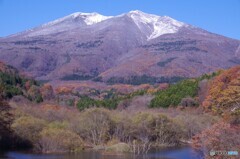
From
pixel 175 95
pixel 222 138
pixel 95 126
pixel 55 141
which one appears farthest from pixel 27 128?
pixel 175 95

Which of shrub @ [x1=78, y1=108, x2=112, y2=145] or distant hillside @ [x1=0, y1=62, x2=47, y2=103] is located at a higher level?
distant hillside @ [x1=0, y1=62, x2=47, y2=103]

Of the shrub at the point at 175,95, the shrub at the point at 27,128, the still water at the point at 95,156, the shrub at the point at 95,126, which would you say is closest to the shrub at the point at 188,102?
the shrub at the point at 175,95

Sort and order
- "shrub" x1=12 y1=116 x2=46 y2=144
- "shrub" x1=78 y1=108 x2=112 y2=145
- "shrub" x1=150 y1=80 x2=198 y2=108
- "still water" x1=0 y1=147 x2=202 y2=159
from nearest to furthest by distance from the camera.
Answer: "still water" x1=0 y1=147 x2=202 y2=159 → "shrub" x1=12 y1=116 x2=46 y2=144 → "shrub" x1=78 y1=108 x2=112 y2=145 → "shrub" x1=150 y1=80 x2=198 y2=108

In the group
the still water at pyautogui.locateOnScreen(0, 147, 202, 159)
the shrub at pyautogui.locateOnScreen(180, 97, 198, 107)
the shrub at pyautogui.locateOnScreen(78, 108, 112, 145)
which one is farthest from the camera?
the shrub at pyautogui.locateOnScreen(180, 97, 198, 107)

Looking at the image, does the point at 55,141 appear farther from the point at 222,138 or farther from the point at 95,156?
the point at 222,138

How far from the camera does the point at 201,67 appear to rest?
177750 mm

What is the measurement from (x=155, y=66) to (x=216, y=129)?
499ft

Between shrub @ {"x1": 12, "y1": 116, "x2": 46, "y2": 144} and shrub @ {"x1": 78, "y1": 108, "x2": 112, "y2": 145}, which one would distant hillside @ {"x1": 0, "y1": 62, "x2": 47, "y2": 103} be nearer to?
shrub @ {"x1": 78, "y1": 108, "x2": 112, "y2": 145}

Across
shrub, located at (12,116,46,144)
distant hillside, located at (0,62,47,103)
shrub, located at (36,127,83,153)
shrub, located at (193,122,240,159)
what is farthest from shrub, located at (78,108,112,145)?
shrub, located at (193,122,240,159)

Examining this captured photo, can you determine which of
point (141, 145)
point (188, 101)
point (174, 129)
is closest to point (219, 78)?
point (188, 101)

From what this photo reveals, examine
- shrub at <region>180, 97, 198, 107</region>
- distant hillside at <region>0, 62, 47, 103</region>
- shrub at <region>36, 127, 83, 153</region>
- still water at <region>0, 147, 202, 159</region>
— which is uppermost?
distant hillside at <region>0, 62, 47, 103</region>

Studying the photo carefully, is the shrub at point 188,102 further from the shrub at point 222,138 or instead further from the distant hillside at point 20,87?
the shrub at point 222,138

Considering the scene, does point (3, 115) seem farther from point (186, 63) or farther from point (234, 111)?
point (186, 63)

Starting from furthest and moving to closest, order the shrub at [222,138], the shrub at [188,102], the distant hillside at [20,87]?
the shrub at [188,102]
the distant hillside at [20,87]
the shrub at [222,138]
